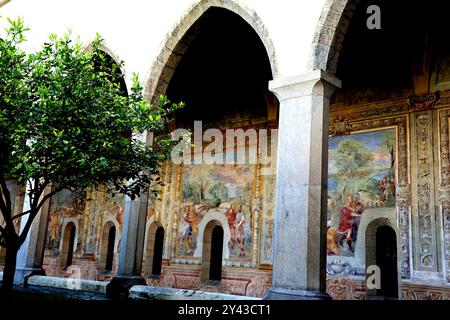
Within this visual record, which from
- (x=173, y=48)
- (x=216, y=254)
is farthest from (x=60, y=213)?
(x=173, y=48)

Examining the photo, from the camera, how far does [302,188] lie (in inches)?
230

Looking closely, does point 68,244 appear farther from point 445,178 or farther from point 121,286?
point 445,178

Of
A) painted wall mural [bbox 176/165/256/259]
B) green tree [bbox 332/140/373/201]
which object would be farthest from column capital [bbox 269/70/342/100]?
painted wall mural [bbox 176/165/256/259]

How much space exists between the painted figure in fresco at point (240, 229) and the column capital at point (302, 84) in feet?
18.8

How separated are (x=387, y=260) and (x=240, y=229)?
11.6 ft

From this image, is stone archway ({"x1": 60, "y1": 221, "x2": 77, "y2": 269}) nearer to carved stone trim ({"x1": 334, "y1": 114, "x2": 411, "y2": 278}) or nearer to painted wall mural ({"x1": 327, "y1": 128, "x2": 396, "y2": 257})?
painted wall mural ({"x1": 327, "y1": 128, "x2": 396, "y2": 257})

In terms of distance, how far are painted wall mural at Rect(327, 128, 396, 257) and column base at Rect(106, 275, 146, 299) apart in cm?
399

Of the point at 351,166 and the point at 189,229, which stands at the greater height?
the point at 351,166

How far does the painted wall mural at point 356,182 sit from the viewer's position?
9.52 meters

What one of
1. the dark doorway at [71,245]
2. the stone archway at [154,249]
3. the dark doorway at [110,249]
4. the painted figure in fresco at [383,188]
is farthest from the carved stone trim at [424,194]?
the dark doorway at [71,245]

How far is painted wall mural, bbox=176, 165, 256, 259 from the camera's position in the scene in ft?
38.0

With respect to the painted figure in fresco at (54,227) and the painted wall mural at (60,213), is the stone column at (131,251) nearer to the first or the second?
the painted wall mural at (60,213)

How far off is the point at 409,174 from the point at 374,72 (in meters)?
2.37

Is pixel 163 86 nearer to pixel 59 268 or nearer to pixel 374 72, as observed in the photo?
pixel 374 72
